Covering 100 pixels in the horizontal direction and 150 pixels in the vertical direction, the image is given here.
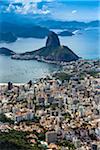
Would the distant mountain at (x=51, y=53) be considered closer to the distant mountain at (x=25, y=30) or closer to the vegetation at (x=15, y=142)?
the distant mountain at (x=25, y=30)

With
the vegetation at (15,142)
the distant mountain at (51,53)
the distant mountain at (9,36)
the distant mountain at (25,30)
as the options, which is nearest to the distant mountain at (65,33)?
the distant mountain at (51,53)

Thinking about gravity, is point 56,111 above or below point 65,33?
below

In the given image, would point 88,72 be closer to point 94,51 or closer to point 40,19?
point 94,51

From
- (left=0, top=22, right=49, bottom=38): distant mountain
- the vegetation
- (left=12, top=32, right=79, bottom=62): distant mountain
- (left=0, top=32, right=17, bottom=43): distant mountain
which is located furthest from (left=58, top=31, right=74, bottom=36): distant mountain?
the vegetation

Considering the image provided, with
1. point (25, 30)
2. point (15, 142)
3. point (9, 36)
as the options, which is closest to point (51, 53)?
point (25, 30)

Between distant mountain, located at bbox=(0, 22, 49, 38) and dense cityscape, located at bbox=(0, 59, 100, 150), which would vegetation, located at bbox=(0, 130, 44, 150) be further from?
distant mountain, located at bbox=(0, 22, 49, 38)

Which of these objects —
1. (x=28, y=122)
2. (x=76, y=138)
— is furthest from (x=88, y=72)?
(x=76, y=138)

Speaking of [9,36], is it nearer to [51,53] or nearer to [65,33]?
[65,33]
